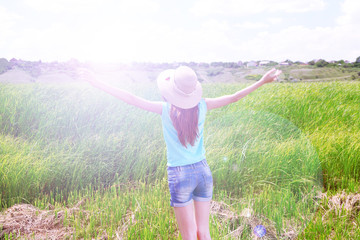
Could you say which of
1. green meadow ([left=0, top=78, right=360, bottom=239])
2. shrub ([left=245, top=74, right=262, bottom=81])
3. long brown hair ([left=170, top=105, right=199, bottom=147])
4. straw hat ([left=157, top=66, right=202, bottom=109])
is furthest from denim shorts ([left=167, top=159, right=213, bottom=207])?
shrub ([left=245, top=74, right=262, bottom=81])

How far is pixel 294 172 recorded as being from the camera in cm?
389

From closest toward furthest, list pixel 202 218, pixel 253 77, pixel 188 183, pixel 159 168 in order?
1. pixel 188 183
2. pixel 202 218
3. pixel 159 168
4. pixel 253 77

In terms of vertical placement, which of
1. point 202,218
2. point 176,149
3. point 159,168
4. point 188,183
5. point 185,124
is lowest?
point 159,168

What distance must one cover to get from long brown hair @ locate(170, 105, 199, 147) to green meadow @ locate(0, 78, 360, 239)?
1126mm

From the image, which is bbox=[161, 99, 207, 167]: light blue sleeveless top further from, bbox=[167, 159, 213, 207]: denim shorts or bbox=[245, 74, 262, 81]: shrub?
bbox=[245, 74, 262, 81]: shrub

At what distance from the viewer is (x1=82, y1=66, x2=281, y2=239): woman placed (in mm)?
1889

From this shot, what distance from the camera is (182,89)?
6.21ft

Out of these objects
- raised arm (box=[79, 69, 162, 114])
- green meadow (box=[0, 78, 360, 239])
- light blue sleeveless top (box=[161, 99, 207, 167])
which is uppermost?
raised arm (box=[79, 69, 162, 114])

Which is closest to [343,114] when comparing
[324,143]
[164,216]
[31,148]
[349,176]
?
[324,143]

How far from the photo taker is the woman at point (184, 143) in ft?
6.20

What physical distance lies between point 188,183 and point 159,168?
6.92 ft

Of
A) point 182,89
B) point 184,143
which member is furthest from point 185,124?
point 182,89

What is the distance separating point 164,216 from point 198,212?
43.2 inches

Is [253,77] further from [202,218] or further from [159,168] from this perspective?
[202,218]
